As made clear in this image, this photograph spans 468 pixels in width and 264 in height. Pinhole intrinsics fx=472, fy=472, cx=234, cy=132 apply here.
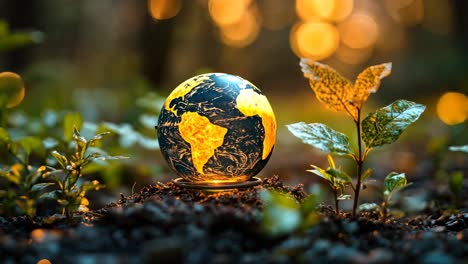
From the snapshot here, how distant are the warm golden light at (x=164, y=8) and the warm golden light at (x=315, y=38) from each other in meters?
18.9

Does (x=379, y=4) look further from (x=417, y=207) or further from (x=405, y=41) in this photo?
(x=417, y=207)

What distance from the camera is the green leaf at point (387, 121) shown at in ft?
9.50

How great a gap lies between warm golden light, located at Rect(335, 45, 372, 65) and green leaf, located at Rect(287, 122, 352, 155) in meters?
25.6

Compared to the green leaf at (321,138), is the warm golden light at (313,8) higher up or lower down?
higher up

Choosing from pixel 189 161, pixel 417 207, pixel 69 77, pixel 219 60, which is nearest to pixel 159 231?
pixel 189 161

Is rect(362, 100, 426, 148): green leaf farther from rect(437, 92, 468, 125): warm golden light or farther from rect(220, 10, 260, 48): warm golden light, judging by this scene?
rect(220, 10, 260, 48): warm golden light

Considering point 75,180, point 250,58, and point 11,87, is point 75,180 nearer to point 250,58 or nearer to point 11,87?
point 11,87

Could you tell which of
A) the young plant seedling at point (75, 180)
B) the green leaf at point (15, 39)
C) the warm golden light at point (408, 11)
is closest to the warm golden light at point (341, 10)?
the warm golden light at point (408, 11)

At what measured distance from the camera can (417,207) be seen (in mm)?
4125

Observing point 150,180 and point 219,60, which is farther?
point 219,60

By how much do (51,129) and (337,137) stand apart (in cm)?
452

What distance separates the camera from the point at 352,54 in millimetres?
28328

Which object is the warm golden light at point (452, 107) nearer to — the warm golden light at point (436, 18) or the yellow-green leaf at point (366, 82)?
the yellow-green leaf at point (366, 82)

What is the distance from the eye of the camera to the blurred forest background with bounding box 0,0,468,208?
7.36 meters
